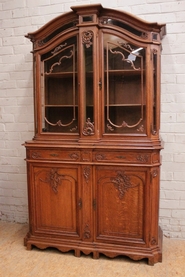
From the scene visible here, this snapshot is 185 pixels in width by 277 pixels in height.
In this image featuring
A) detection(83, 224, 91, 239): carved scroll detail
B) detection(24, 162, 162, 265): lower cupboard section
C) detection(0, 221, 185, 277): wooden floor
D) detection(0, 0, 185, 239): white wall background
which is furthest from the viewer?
detection(0, 0, 185, 239): white wall background

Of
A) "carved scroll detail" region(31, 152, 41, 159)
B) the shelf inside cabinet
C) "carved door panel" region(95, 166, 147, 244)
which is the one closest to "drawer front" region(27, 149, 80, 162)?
"carved scroll detail" region(31, 152, 41, 159)

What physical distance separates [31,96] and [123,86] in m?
1.03

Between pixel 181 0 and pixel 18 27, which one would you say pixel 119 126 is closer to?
pixel 181 0

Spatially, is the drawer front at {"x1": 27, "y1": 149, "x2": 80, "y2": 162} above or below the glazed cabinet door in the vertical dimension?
below

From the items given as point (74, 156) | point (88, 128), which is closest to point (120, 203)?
point (74, 156)

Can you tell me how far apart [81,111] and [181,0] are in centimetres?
134

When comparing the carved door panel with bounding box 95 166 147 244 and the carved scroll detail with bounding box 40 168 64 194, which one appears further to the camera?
the carved scroll detail with bounding box 40 168 64 194

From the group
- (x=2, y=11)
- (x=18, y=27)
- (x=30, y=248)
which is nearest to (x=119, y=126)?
(x=30, y=248)

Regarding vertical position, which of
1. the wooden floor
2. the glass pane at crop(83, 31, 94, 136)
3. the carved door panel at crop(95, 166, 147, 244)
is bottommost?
the wooden floor

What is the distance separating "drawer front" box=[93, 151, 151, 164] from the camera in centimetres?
203

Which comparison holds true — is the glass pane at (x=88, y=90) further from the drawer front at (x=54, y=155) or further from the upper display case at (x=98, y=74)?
the drawer front at (x=54, y=155)

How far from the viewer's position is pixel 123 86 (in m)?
2.21

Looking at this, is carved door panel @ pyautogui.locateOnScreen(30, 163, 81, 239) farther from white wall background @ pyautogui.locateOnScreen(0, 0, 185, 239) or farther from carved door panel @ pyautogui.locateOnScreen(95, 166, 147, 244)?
white wall background @ pyautogui.locateOnScreen(0, 0, 185, 239)

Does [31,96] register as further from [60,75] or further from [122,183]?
[122,183]
